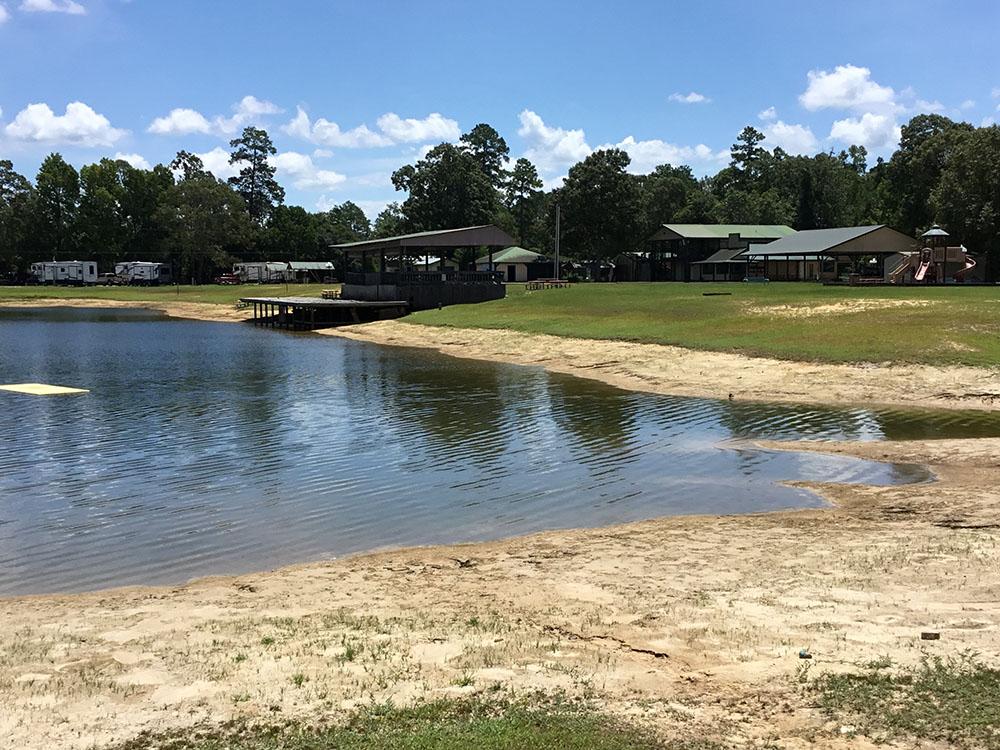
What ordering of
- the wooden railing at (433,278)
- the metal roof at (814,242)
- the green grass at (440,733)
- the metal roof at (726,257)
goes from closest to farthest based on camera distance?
the green grass at (440,733), the wooden railing at (433,278), the metal roof at (814,242), the metal roof at (726,257)

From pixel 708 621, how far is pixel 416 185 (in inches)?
4289

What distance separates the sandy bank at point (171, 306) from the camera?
79.9 meters

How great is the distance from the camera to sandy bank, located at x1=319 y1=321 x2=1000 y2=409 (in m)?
25.9

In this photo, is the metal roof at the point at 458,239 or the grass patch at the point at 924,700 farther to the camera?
the metal roof at the point at 458,239

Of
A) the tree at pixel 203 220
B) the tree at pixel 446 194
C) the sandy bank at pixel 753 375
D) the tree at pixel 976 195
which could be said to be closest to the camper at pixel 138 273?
the tree at pixel 203 220

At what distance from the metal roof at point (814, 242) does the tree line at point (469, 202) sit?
308 inches

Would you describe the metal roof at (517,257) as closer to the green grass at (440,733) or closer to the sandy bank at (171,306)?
the sandy bank at (171,306)

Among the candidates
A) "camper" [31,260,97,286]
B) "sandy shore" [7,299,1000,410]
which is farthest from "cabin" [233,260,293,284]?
"sandy shore" [7,299,1000,410]

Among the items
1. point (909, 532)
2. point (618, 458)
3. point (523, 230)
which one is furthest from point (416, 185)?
point (909, 532)

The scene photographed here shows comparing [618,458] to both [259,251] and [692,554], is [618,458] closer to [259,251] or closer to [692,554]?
[692,554]

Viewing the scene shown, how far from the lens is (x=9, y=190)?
13100cm

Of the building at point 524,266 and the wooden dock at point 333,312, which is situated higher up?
the building at point 524,266

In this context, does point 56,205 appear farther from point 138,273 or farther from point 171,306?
point 171,306

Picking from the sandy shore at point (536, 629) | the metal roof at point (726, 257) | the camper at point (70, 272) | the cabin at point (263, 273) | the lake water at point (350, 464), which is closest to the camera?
the sandy shore at point (536, 629)
